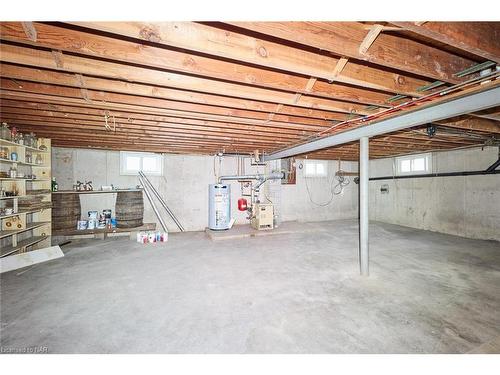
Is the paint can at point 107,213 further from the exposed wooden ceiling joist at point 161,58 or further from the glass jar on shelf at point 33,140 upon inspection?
the exposed wooden ceiling joist at point 161,58

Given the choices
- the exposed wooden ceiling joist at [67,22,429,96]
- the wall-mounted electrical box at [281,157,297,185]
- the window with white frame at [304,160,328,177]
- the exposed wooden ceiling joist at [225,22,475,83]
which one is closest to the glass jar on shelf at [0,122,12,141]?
the exposed wooden ceiling joist at [67,22,429,96]

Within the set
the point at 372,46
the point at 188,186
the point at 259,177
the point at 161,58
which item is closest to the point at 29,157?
the point at 188,186

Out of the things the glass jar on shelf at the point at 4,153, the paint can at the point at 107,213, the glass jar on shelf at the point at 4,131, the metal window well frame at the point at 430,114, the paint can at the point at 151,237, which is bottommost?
the paint can at the point at 151,237

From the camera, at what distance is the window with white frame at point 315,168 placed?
848 centimetres

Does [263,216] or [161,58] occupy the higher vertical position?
[161,58]

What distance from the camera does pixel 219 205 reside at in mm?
6176

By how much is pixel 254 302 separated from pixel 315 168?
273 inches

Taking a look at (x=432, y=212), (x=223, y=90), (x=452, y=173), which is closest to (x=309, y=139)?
(x=223, y=90)

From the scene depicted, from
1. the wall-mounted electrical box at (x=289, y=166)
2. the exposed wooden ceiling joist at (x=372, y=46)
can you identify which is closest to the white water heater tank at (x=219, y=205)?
the wall-mounted electrical box at (x=289, y=166)

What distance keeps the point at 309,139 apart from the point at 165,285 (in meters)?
3.79

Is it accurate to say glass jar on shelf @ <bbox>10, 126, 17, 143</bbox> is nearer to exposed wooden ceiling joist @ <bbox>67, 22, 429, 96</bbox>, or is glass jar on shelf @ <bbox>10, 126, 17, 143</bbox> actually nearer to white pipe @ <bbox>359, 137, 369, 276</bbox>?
exposed wooden ceiling joist @ <bbox>67, 22, 429, 96</bbox>

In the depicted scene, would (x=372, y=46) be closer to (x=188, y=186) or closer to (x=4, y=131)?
(x=4, y=131)

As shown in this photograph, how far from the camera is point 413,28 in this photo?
1342 millimetres

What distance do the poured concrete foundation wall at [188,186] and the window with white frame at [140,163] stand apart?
139 millimetres
